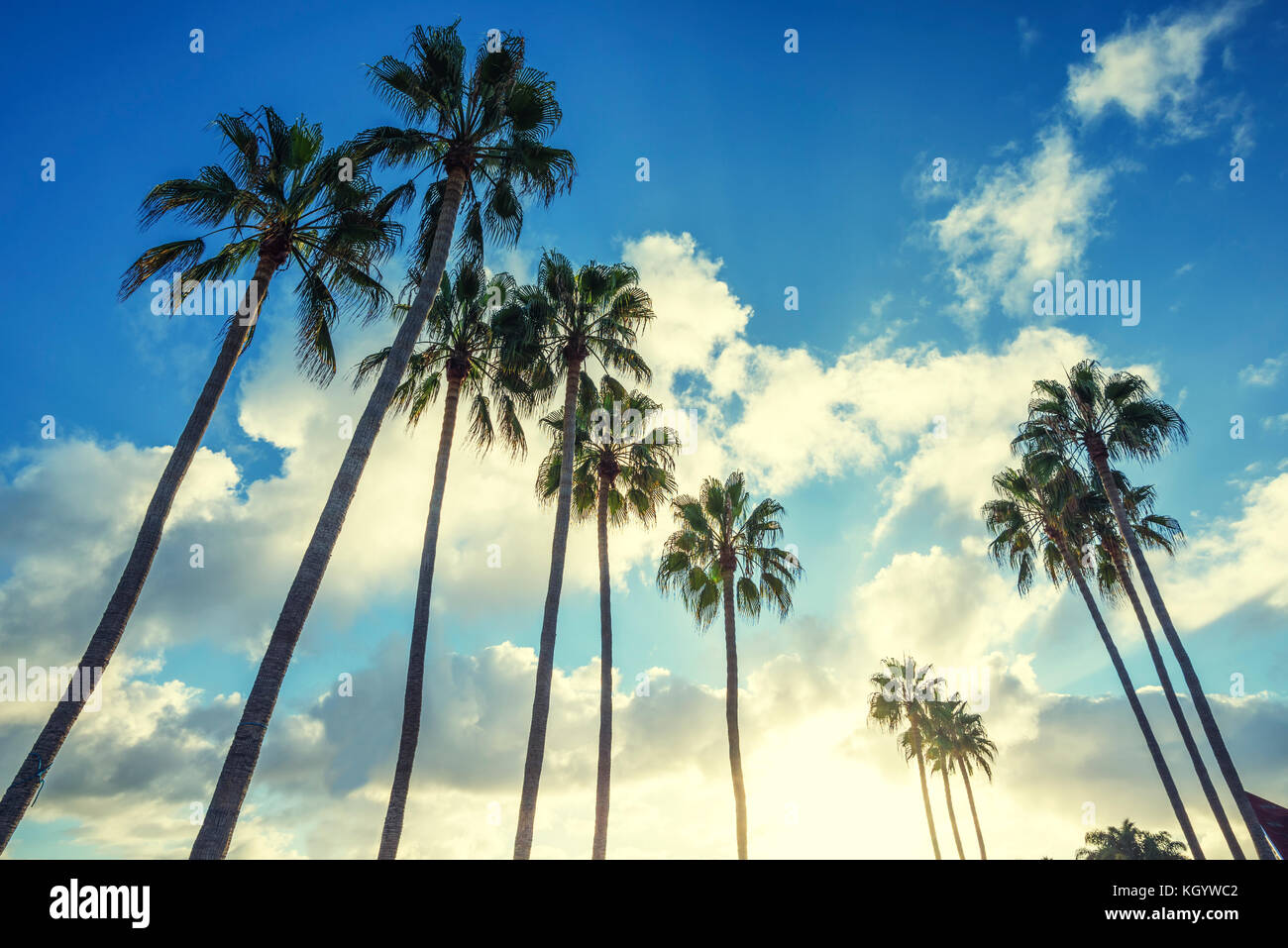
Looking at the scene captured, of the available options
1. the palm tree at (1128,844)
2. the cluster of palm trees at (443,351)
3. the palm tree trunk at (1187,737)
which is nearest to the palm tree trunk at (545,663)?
the cluster of palm trees at (443,351)

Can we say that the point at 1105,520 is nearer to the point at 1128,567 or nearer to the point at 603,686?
the point at 1128,567

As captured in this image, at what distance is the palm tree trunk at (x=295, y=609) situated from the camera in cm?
888

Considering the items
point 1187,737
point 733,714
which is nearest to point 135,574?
point 733,714

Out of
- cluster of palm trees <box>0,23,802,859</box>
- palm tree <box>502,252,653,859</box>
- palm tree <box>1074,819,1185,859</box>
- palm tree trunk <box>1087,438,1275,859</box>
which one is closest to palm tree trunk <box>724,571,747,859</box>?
cluster of palm trees <box>0,23,802,859</box>

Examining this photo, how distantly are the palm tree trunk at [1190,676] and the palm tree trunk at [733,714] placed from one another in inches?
558

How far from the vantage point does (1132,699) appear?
29.0 meters

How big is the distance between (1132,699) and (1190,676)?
796 cm

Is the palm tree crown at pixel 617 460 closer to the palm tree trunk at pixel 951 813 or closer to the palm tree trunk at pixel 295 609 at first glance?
the palm tree trunk at pixel 295 609

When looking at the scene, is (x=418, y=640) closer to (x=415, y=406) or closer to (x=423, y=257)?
(x=415, y=406)

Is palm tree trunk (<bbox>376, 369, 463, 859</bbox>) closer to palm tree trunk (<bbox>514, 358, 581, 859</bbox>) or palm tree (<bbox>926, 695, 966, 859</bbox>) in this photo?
palm tree trunk (<bbox>514, 358, 581, 859</bbox>)

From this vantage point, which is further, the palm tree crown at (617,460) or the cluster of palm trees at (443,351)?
the palm tree crown at (617,460)

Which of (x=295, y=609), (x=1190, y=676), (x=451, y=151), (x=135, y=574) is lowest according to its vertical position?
(x=295, y=609)

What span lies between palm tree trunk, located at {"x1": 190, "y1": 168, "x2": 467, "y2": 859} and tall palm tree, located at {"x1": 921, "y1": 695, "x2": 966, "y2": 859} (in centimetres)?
4193
